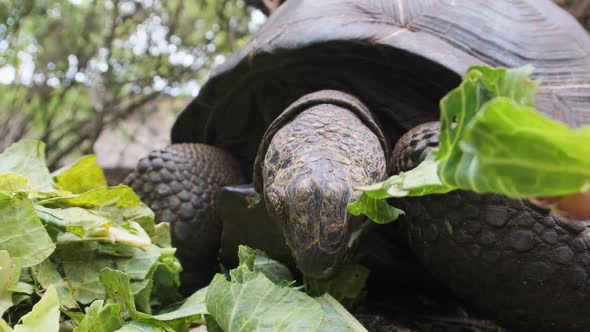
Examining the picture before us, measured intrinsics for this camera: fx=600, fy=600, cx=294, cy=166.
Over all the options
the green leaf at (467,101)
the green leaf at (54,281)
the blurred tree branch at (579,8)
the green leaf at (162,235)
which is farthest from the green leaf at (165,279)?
the blurred tree branch at (579,8)

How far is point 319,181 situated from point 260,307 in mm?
294

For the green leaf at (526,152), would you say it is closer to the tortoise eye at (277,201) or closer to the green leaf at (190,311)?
the tortoise eye at (277,201)

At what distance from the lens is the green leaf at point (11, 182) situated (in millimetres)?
1585

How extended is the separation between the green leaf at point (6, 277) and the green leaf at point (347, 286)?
2.20ft

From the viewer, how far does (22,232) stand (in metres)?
1.41

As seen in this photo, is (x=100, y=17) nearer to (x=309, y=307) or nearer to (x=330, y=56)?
(x=330, y=56)

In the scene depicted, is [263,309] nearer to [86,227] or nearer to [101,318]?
[101,318]

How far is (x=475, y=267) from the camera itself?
152cm

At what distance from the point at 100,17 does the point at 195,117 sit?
95.4 inches

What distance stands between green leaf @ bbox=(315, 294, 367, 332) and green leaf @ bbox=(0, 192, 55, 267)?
2.15ft

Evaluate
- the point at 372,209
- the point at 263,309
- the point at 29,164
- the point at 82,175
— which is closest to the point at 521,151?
the point at 372,209

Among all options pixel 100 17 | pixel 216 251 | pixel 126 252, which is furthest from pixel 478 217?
pixel 100 17

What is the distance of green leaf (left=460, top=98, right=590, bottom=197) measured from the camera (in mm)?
667

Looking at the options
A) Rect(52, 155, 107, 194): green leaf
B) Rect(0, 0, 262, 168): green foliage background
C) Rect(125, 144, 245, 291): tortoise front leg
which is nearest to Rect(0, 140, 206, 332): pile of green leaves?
Rect(52, 155, 107, 194): green leaf
